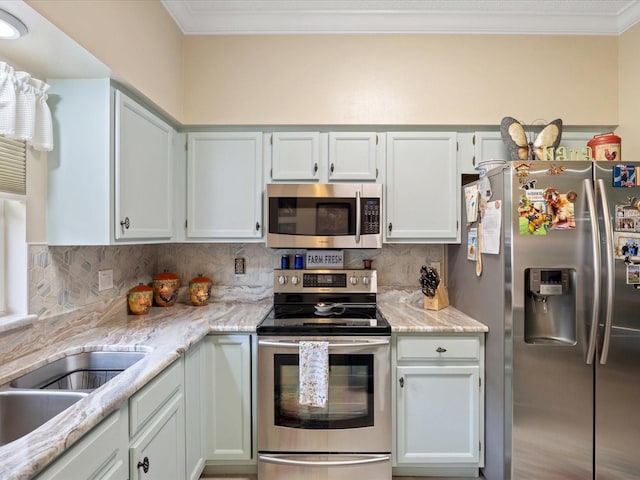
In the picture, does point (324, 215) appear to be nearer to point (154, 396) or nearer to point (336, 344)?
point (336, 344)

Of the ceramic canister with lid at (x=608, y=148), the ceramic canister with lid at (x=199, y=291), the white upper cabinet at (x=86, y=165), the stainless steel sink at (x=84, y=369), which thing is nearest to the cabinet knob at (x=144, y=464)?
the stainless steel sink at (x=84, y=369)

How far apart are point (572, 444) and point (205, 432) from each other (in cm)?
191

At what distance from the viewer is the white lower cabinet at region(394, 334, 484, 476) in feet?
6.16

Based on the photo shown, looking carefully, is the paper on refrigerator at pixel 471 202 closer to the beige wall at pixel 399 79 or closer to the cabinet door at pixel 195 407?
the beige wall at pixel 399 79

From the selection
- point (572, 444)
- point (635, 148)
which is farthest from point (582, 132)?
point (572, 444)

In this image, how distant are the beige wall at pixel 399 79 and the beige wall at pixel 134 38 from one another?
15 cm

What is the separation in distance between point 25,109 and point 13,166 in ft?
0.81

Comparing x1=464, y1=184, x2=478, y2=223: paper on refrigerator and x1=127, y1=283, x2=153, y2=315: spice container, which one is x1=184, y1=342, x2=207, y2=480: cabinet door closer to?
x1=127, y1=283, x2=153, y2=315: spice container

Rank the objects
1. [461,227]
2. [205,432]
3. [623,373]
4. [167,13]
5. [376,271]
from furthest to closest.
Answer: [376,271] < [461,227] < [167,13] < [205,432] < [623,373]

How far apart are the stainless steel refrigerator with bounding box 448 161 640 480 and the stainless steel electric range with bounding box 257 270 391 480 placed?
0.63 meters

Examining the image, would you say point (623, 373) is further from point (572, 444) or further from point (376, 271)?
point (376, 271)

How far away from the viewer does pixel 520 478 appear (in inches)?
64.7

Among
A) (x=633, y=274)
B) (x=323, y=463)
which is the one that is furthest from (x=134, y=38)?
(x=633, y=274)

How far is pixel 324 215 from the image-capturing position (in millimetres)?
2123
